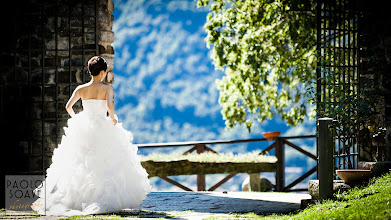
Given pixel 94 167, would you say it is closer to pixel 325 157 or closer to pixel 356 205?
pixel 325 157

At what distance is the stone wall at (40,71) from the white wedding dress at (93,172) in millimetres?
1524

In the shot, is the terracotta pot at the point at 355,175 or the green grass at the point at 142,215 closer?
the green grass at the point at 142,215

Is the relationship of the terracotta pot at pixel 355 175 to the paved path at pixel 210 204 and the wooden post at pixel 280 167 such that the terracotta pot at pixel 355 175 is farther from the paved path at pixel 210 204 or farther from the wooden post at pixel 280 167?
the wooden post at pixel 280 167

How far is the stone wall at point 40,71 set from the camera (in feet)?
24.3

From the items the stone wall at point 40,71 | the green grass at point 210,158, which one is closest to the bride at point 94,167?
the stone wall at point 40,71

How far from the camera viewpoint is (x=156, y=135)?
233 feet

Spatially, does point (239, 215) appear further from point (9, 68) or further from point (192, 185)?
point (192, 185)

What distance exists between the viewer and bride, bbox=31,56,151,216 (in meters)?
5.60

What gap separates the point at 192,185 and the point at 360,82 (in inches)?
2379

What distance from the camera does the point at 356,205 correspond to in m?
5.07

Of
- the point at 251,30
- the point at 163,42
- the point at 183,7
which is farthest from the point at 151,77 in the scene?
the point at 251,30

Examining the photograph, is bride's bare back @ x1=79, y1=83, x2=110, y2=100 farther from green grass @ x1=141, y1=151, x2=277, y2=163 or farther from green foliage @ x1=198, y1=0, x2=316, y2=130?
green foliage @ x1=198, y1=0, x2=316, y2=130

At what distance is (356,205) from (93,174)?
2.68m

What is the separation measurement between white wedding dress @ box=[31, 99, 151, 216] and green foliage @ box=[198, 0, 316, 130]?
20.9 feet
